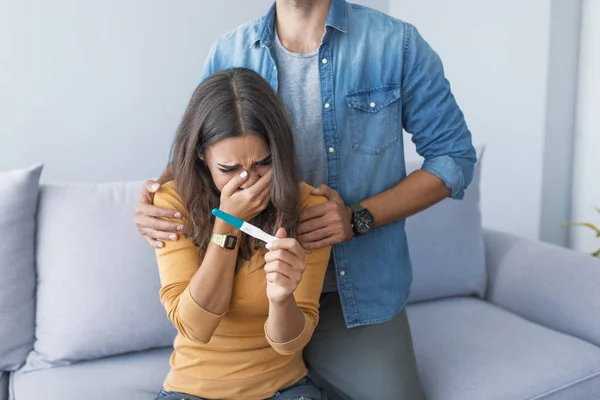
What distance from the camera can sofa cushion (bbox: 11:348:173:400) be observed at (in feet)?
4.83

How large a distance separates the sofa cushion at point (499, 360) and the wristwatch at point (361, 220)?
464 mm

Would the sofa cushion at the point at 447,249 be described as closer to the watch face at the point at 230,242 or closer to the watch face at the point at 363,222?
the watch face at the point at 363,222

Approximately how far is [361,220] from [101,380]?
2.44ft

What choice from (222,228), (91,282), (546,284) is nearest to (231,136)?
(222,228)

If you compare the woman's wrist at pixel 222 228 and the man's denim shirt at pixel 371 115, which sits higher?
the man's denim shirt at pixel 371 115

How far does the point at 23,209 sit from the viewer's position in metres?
1.63

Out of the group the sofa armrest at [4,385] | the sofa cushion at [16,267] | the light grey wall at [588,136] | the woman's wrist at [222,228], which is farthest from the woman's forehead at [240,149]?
the light grey wall at [588,136]

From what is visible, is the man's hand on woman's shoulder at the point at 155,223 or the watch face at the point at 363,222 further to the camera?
the watch face at the point at 363,222

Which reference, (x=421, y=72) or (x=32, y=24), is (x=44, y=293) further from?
(x=421, y=72)

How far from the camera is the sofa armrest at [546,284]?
177 cm

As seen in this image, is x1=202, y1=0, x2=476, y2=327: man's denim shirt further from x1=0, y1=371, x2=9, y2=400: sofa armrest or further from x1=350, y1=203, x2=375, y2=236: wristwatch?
x1=0, y1=371, x2=9, y2=400: sofa armrest

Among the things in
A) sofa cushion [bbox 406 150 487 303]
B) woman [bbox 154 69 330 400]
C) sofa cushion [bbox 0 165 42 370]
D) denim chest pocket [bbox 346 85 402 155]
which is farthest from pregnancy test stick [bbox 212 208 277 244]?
sofa cushion [bbox 406 150 487 303]

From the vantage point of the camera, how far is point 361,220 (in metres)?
1.36

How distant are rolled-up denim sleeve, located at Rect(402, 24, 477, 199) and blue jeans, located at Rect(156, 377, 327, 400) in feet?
1.76
